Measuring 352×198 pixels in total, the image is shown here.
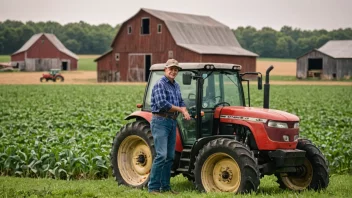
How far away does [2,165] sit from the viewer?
41.1 feet

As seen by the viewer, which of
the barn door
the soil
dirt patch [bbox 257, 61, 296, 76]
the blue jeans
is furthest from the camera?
dirt patch [bbox 257, 61, 296, 76]

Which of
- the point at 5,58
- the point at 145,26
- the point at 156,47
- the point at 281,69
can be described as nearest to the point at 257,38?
the point at 281,69

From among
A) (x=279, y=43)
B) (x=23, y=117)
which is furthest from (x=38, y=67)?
(x=23, y=117)

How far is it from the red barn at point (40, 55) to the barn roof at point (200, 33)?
23.9 metres

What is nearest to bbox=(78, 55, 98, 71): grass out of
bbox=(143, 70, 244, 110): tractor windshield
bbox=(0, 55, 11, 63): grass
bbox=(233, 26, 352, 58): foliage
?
bbox=(0, 55, 11, 63): grass

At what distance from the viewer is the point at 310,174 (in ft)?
31.7

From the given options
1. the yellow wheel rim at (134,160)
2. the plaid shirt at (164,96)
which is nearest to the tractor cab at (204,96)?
the plaid shirt at (164,96)

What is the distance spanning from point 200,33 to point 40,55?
2858cm

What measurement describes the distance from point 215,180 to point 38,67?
255 ft

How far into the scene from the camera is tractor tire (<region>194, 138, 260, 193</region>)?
28.2ft

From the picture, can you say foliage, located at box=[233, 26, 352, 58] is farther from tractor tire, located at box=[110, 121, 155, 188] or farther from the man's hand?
the man's hand

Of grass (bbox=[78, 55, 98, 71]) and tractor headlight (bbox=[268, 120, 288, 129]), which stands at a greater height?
grass (bbox=[78, 55, 98, 71])

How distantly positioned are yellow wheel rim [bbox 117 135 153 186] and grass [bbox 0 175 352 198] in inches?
11.8

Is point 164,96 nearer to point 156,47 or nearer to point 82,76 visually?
point 156,47
